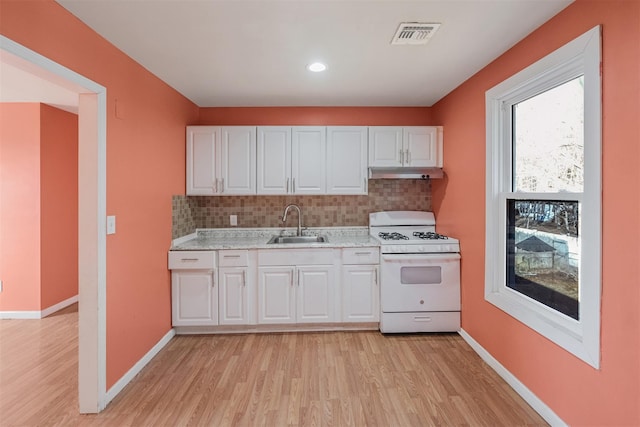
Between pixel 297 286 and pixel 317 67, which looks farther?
pixel 297 286

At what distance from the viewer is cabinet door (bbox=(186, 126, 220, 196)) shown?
3520 mm

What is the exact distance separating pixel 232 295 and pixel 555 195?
2800mm

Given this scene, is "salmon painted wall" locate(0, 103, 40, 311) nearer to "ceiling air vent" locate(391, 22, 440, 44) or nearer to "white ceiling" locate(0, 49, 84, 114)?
"white ceiling" locate(0, 49, 84, 114)

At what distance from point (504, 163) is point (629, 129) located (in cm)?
106

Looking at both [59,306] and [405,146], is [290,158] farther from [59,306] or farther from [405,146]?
[59,306]

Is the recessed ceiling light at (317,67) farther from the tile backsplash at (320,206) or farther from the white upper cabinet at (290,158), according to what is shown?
the tile backsplash at (320,206)

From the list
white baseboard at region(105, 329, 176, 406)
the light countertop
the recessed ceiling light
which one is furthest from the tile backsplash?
the recessed ceiling light

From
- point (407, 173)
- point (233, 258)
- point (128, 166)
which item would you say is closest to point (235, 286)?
point (233, 258)

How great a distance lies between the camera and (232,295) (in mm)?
3215

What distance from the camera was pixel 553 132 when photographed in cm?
206

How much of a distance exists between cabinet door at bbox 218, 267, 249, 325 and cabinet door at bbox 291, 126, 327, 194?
3.61 feet

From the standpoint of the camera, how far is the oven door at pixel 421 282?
10.4ft

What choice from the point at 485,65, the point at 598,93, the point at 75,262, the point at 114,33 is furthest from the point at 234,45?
the point at 75,262

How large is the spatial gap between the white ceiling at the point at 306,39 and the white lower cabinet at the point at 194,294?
1745 millimetres
